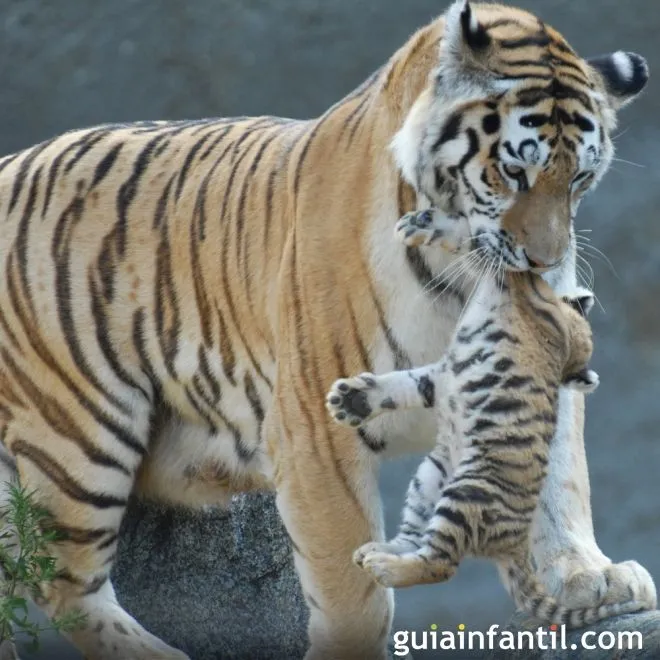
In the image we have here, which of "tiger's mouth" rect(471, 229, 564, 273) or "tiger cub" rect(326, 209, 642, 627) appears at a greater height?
"tiger's mouth" rect(471, 229, 564, 273)

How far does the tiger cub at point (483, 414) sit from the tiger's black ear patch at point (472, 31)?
34cm

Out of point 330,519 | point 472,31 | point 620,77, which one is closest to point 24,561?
point 330,519

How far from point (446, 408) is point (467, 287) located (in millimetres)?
388

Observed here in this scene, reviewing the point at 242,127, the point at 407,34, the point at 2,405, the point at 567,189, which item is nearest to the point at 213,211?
the point at 242,127

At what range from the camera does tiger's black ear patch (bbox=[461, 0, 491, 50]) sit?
3482 mm

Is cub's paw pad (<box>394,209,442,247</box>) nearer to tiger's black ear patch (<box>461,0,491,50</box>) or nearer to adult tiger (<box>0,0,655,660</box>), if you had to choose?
adult tiger (<box>0,0,655,660</box>)

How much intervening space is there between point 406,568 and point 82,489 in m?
1.46

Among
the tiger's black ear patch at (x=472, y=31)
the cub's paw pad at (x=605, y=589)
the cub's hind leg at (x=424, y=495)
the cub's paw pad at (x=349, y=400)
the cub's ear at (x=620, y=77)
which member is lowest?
the cub's paw pad at (x=605, y=589)

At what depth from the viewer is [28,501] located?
418 centimetres

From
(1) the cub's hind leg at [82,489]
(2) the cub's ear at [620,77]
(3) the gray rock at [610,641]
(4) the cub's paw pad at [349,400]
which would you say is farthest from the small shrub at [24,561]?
(2) the cub's ear at [620,77]

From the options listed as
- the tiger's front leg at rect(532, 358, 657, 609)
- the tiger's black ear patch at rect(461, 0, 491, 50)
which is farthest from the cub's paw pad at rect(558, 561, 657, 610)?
the tiger's black ear patch at rect(461, 0, 491, 50)

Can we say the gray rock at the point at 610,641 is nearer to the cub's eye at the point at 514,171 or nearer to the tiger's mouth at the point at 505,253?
the tiger's mouth at the point at 505,253

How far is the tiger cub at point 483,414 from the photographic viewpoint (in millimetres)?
3104

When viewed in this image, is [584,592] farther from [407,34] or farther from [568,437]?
[407,34]
